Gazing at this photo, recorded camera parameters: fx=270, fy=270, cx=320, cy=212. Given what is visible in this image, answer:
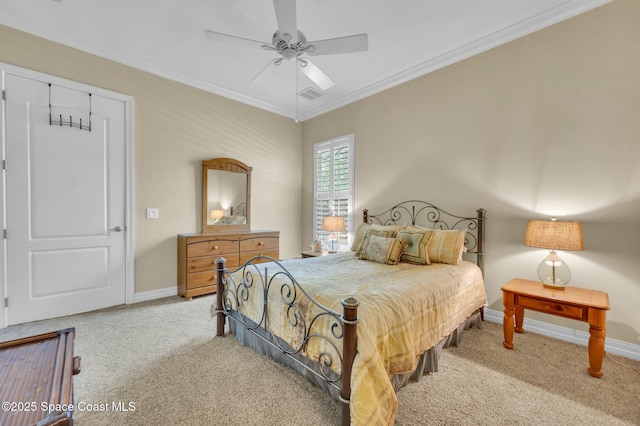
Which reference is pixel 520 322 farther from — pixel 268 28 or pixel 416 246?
pixel 268 28

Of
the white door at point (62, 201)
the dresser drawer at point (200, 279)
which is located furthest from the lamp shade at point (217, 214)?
the white door at point (62, 201)

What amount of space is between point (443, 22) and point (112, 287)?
4852 mm

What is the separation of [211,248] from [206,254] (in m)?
0.10

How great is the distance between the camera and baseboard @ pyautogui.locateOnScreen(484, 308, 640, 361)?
2314mm

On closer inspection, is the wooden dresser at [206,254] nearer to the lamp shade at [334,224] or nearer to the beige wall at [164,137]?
the beige wall at [164,137]

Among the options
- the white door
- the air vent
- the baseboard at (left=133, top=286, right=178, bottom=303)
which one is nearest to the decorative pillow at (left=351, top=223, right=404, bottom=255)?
the air vent

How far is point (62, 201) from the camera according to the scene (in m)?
3.05

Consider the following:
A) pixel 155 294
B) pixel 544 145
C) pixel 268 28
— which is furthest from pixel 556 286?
pixel 155 294

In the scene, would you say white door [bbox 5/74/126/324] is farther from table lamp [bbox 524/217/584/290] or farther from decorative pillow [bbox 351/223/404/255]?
table lamp [bbox 524/217/584/290]

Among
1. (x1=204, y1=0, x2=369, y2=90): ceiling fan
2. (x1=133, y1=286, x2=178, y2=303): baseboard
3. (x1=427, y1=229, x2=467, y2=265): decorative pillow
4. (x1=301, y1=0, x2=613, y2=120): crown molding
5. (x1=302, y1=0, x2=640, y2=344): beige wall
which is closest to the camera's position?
(x1=204, y1=0, x2=369, y2=90): ceiling fan

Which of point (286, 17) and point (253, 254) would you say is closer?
point (286, 17)

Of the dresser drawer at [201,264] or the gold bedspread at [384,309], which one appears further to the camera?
the dresser drawer at [201,264]

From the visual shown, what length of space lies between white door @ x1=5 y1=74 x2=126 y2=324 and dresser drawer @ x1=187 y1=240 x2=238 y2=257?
819 mm

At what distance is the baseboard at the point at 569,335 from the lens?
231cm
